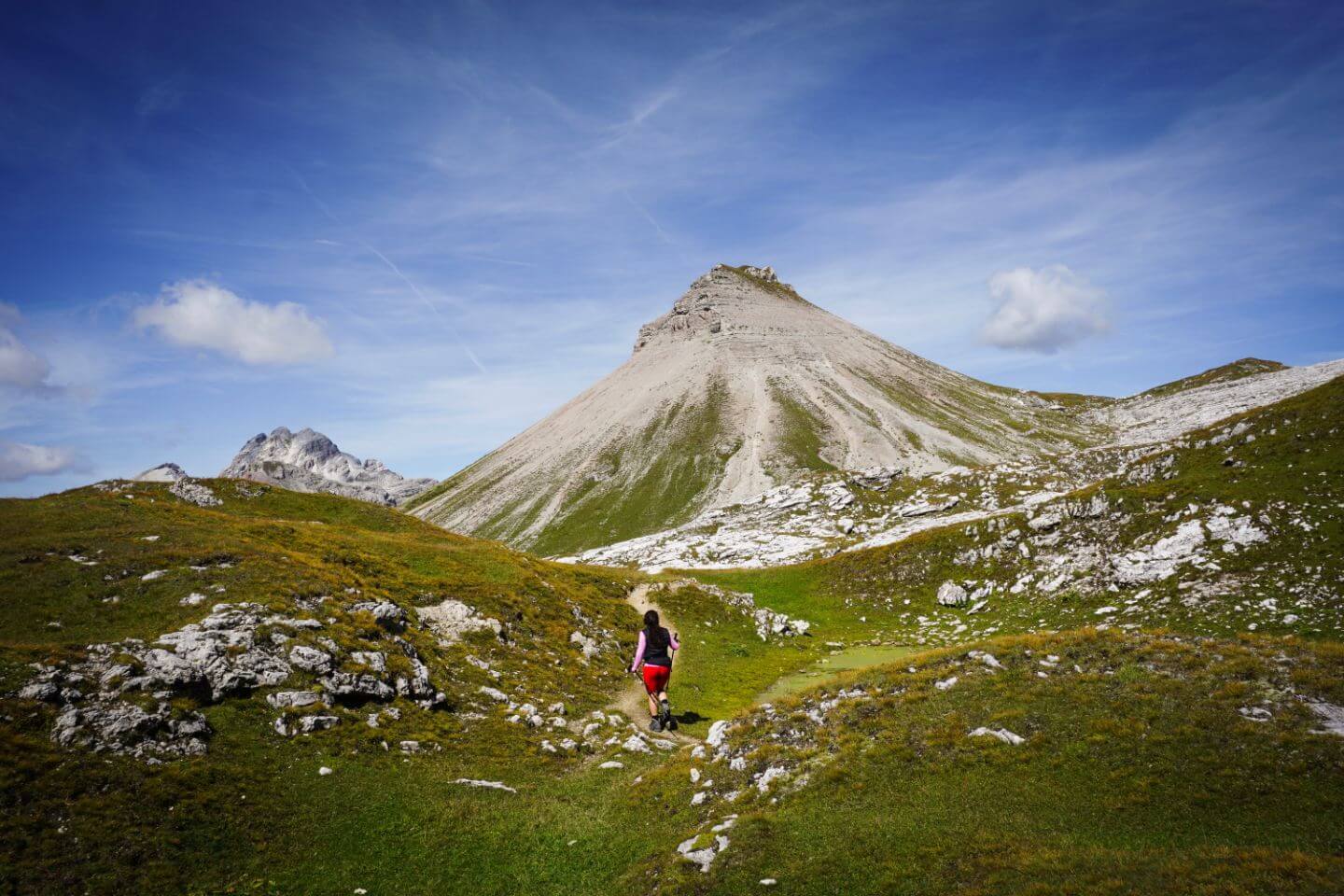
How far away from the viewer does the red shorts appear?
24.9 metres

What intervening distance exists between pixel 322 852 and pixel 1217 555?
45.2 metres

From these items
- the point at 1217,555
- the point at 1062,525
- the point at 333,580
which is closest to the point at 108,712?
the point at 333,580

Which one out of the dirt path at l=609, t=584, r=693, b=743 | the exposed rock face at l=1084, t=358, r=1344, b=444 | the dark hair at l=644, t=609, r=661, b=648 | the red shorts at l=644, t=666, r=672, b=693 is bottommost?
the dirt path at l=609, t=584, r=693, b=743

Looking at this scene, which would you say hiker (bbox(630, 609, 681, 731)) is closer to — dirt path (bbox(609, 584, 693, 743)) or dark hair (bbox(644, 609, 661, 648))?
dark hair (bbox(644, 609, 661, 648))

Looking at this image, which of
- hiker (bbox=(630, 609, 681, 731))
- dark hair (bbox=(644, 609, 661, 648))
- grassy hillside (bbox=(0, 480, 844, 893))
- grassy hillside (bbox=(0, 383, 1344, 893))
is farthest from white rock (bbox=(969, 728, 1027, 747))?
dark hair (bbox=(644, 609, 661, 648))

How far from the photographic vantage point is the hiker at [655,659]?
24.4m

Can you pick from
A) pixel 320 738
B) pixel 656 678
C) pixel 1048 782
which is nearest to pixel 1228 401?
pixel 656 678

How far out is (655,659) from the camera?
81.4 feet

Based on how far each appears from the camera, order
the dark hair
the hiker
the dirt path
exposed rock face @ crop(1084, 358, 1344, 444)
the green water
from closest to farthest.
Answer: the dark hair < the hiker < the dirt path < the green water < exposed rock face @ crop(1084, 358, 1344, 444)

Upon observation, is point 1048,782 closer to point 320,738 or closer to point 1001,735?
point 1001,735

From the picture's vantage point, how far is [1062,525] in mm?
44750

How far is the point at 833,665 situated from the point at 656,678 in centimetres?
1714

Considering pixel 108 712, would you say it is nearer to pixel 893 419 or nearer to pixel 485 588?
pixel 485 588

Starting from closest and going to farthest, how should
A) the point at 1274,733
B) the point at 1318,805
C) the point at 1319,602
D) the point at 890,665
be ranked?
1. the point at 1318,805
2. the point at 1274,733
3. the point at 890,665
4. the point at 1319,602
